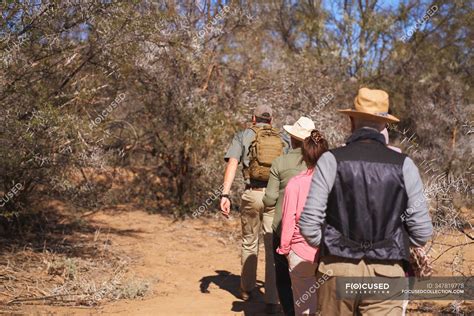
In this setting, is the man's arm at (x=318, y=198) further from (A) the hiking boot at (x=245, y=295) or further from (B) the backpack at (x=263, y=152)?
(A) the hiking boot at (x=245, y=295)

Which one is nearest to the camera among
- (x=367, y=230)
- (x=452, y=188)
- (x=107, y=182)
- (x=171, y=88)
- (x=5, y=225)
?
(x=367, y=230)

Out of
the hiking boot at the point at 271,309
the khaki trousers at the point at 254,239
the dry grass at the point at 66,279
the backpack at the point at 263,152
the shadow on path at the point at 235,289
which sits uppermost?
the backpack at the point at 263,152

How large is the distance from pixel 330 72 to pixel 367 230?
40.0 feet

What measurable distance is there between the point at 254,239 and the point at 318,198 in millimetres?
3083

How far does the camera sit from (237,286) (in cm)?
715

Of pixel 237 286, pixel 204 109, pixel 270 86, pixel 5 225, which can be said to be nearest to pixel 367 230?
pixel 237 286

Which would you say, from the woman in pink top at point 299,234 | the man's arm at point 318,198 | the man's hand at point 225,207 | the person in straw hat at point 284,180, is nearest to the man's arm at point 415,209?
the man's arm at point 318,198

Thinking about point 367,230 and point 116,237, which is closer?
point 367,230

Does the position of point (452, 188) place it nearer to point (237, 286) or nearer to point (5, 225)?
point (237, 286)

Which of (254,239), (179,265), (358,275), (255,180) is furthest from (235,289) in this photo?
(358,275)

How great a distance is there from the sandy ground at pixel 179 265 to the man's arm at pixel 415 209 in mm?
3072

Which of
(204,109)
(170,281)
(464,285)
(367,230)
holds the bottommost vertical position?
(170,281)

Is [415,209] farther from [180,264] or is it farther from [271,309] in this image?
[180,264]

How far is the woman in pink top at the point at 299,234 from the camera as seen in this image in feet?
14.0
